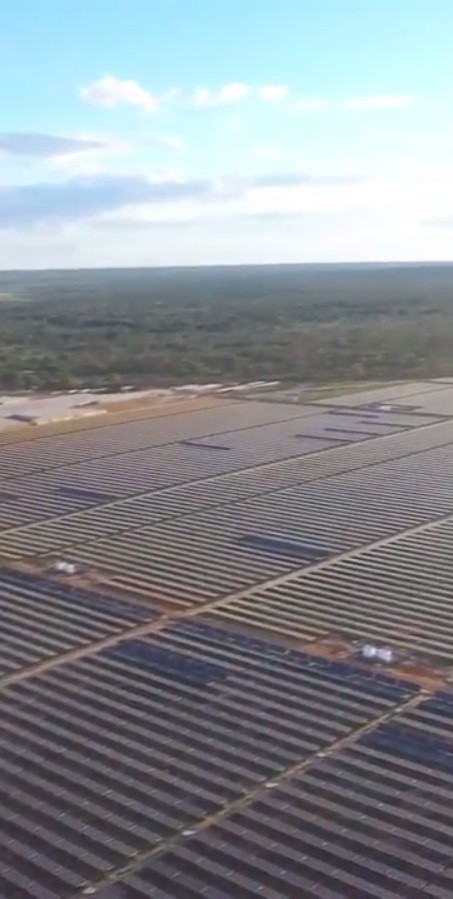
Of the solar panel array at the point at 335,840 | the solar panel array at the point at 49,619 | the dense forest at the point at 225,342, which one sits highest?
the dense forest at the point at 225,342

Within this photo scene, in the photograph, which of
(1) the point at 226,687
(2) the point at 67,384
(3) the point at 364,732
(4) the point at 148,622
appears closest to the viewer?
(3) the point at 364,732

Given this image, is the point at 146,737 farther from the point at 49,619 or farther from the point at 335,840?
the point at 49,619

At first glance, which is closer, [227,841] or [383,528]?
[227,841]

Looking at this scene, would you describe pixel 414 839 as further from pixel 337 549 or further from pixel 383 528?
pixel 383 528

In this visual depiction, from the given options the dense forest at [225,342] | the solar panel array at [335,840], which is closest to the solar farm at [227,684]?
the solar panel array at [335,840]

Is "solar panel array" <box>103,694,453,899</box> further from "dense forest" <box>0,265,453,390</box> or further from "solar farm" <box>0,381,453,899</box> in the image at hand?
"dense forest" <box>0,265,453,390</box>

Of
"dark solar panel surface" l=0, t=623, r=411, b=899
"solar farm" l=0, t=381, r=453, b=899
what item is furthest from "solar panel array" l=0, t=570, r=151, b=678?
"dark solar panel surface" l=0, t=623, r=411, b=899

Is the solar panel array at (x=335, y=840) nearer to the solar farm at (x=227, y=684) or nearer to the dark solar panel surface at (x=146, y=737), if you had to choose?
the solar farm at (x=227, y=684)

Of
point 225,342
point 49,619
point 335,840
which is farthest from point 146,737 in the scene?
point 225,342

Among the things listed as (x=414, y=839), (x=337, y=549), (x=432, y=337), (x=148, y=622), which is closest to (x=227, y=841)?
(x=414, y=839)
